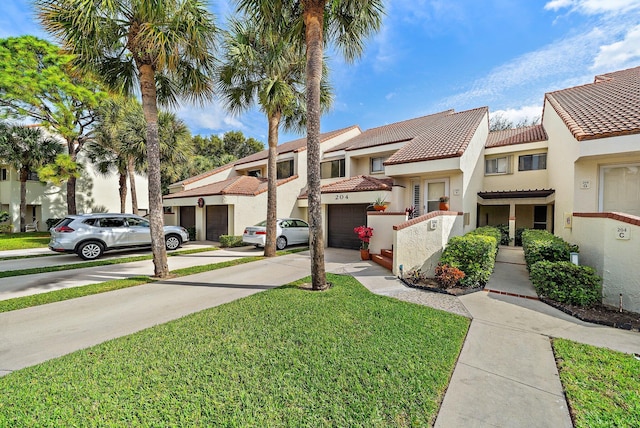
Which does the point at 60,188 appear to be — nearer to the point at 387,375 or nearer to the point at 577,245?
the point at 387,375

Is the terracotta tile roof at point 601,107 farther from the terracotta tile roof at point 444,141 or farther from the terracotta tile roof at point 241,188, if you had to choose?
the terracotta tile roof at point 241,188

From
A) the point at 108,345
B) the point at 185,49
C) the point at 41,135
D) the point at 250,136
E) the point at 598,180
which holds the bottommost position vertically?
the point at 108,345

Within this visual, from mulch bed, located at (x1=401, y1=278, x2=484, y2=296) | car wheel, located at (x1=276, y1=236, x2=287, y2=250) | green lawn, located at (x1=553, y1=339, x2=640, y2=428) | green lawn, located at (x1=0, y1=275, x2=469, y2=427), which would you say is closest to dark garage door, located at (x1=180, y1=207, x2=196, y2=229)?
car wheel, located at (x1=276, y1=236, x2=287, y2=250)

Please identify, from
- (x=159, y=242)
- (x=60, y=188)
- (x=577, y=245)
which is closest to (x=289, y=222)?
(x=159, y=242)

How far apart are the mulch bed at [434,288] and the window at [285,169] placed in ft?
45.0

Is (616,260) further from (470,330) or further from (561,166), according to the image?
(561,166)

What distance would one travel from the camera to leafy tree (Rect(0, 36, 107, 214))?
17344 mm

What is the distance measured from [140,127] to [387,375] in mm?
22030

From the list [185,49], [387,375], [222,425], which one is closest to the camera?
[222,425]

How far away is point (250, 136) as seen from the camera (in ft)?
141

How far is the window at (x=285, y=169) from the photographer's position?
769 inches

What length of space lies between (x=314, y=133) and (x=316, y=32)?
2.68 m

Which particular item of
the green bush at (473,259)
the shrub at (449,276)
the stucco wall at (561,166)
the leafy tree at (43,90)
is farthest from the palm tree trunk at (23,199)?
the stucco wall at (561,166)

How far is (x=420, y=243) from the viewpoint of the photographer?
26.5 ft
